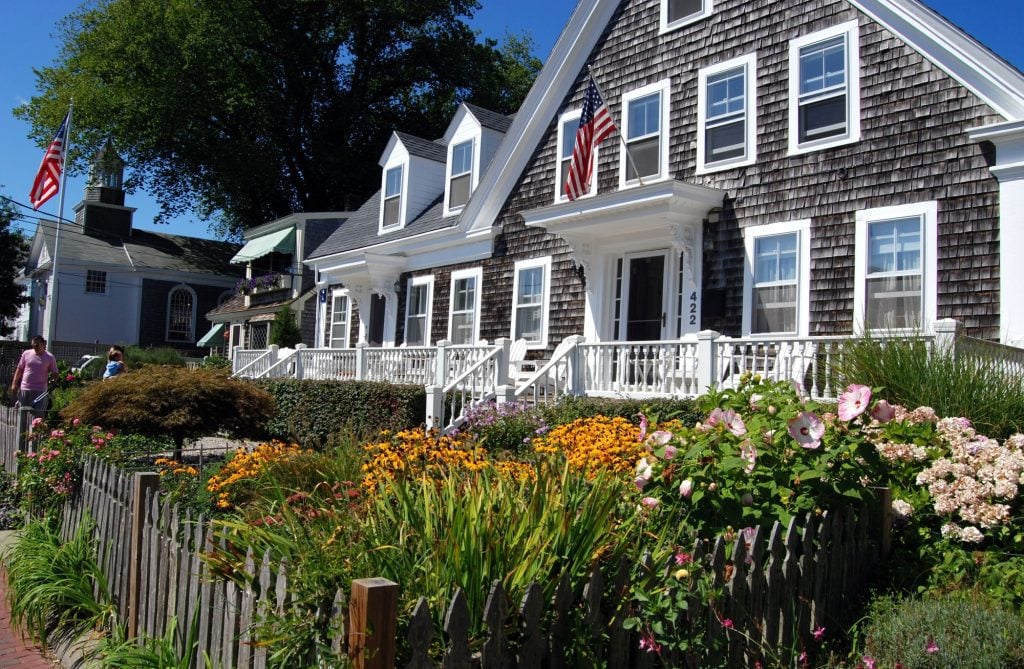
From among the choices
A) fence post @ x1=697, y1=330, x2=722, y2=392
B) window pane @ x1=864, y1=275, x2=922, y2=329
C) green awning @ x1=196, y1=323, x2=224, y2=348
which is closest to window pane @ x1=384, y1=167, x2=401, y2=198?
fence post @ x1=697, y1=330, x2=722, y2=392

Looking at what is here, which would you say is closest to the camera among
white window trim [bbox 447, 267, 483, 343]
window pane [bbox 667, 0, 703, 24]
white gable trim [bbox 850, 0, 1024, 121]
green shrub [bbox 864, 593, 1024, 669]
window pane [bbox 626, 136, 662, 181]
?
green shrub [bbox 864, 593, 1024, 669]

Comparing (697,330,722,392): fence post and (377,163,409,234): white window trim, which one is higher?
(377,163,409,234): white window trim

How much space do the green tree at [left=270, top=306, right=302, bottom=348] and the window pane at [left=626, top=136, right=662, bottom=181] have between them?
17.5 m

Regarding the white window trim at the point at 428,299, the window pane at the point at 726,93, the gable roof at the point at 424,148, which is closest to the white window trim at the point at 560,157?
the window pane at the point at 726,93

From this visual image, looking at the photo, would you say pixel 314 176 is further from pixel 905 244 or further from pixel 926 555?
pixel 926 555

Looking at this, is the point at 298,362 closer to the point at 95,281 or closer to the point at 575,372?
the point at 575,372

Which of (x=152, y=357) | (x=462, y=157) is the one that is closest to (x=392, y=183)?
(x=462, y=157)

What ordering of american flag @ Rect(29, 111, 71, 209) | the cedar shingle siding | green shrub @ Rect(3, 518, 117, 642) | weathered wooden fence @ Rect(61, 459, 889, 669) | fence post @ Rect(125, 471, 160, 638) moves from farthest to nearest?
1. american flag @ Rect(29, 111, 71, 209)
2. the cedar shingle siding
3. green shrub @ Rect(3, 518, 117, 642)
4. fence post @ Rect(125, 471, 160, 638)
5. weathered wooden fence @ Rect(61, 459, 889, 669)

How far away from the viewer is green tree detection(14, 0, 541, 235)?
40.1 metres

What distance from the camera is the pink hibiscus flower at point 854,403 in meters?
4.25

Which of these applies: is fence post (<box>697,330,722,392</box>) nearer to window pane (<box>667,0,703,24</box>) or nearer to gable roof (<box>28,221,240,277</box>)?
window pane (<box>667,0,703,24</box>)

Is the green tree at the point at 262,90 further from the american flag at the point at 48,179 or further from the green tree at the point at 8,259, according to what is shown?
the american flag at the point at 48,179

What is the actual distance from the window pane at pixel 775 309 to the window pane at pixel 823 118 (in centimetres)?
220

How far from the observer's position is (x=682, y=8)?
13570 millimetres
